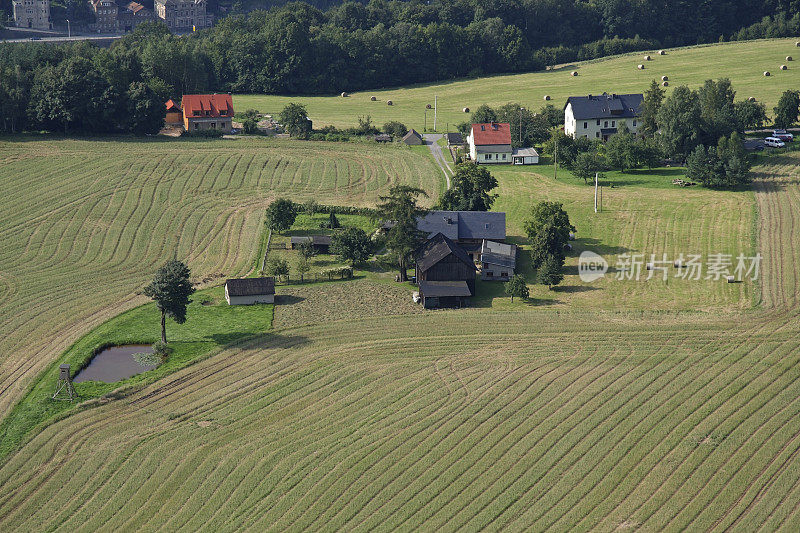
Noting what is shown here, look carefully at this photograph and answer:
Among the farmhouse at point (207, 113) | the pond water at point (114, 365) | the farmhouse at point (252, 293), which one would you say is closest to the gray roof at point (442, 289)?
the farmhouse at point (252, 293)

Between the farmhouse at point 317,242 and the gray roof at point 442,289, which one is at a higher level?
the farmhouse at point 317,242

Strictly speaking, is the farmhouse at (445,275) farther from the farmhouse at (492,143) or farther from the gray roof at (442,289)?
the farmhouse at (492,143)

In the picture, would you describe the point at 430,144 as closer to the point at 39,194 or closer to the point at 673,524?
the point at 39,194

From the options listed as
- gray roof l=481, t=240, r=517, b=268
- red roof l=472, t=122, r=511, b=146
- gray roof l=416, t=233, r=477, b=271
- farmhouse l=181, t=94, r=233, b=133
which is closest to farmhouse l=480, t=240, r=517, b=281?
gray roof l=481, t=240, r=517, b=268

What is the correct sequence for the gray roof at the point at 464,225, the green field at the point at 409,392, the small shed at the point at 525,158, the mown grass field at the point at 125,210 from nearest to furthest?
the green field at the point at 409,392, the mown grass field at the point at 125,210, the gray roof at the point at 464,225, the small shed at the point at 525,158

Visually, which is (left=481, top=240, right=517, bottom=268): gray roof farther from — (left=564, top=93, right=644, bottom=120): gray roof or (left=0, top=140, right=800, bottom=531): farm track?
(left=564, top=93, right=644, bottom=120): gray roof

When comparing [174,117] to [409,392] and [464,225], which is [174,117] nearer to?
[464,225]

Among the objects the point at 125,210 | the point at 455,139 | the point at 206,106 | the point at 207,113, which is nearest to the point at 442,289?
the point at 125,210
